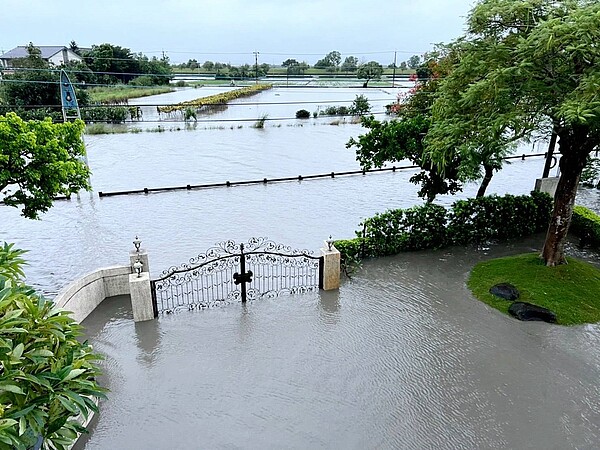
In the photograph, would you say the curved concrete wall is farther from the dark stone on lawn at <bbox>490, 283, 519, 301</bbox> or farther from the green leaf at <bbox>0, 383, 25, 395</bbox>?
the dark stone on lawn at <bbox>490, 283, 519, 301</bbox>

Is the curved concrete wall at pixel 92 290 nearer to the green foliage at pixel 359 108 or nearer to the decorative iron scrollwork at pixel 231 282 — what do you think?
the decorative iron scrollwork at pixel 231 282

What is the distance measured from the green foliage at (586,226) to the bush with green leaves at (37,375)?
11.8m

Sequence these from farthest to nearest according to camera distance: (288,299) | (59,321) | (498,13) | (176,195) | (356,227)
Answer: (176,195) → (356,227) → (288,299) → (498,13) → (59,321)

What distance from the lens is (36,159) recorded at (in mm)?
7926

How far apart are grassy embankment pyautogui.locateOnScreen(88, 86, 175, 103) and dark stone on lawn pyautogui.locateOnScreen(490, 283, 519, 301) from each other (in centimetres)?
3319

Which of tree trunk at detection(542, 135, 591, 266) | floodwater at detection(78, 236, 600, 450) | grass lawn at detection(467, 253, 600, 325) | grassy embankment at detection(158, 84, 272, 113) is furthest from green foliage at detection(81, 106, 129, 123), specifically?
tree trunk at detection(542, 135, 591, 266)

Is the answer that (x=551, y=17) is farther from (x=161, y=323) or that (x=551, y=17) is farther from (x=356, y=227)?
(x=161, y=323)

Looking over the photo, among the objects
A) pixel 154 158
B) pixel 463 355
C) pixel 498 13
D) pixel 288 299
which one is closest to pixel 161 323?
pixel 288 299

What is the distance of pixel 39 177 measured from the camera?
25.8ft

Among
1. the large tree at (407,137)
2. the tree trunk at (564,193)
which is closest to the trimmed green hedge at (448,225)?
the large tree at (407,137)

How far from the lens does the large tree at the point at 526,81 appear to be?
21.8 ft

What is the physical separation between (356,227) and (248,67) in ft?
159

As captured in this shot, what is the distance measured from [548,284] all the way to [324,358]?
508 centimetres

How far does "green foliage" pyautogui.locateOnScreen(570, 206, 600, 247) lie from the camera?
36.8 feet
